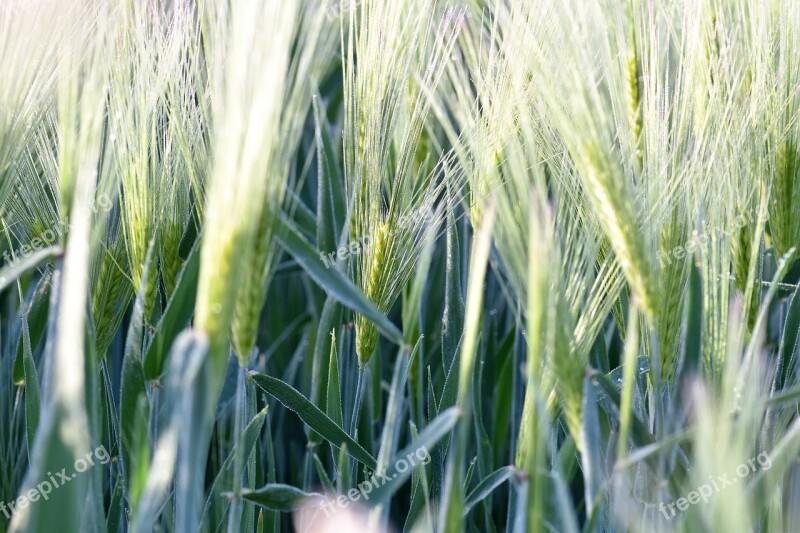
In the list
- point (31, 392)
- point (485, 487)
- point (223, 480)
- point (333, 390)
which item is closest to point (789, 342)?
point (485, 487)

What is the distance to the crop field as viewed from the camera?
0.47m

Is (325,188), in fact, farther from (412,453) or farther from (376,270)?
(412,453)

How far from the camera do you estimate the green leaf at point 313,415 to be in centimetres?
69

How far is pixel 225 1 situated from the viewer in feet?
1.89

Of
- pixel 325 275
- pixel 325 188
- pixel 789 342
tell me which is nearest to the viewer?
pixel 325 275

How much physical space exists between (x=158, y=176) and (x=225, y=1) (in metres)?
0.18

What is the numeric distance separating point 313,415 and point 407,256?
0.55ft

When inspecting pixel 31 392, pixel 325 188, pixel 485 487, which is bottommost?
pixel 485 487

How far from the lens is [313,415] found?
0.69 m

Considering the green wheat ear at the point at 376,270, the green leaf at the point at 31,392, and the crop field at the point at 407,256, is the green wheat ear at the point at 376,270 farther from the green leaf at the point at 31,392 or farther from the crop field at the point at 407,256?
the green leaf at the point at 31,392

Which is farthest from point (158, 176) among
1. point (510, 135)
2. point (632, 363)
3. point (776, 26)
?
point (776, 26)

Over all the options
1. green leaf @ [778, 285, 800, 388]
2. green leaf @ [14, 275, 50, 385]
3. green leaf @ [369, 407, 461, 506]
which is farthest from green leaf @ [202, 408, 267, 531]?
green leaf @ [778, 285, 800, 388]

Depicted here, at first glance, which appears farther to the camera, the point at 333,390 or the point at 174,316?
the point at 333,390

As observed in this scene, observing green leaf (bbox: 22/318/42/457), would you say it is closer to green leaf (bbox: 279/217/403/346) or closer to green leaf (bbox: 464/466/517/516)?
green leaf (bbox: 279/217/403/346)
